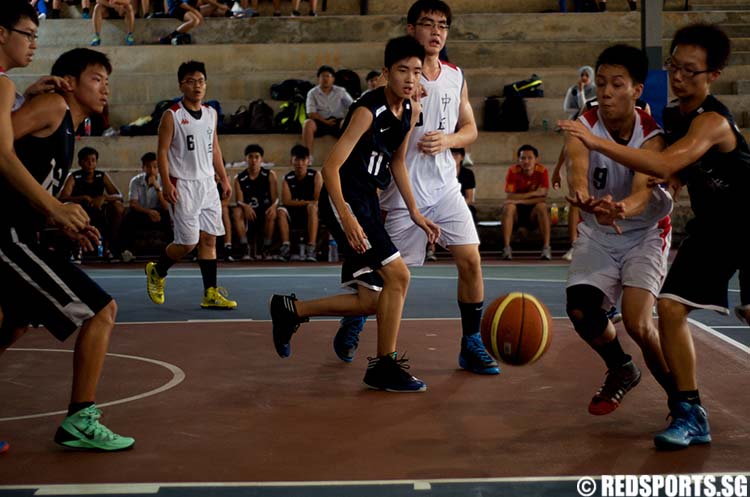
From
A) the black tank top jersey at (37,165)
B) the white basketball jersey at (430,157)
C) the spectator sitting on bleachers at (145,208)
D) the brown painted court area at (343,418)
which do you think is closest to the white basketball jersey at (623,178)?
the brown painted court area at (343,418)

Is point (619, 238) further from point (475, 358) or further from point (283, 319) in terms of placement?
point (283, 319)

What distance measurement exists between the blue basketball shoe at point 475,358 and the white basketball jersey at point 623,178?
55.7 inches

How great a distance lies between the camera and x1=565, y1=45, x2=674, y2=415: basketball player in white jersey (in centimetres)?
512

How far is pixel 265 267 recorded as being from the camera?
13680 mm

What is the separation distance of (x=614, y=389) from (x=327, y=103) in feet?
37.2

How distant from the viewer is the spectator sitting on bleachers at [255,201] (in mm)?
14594

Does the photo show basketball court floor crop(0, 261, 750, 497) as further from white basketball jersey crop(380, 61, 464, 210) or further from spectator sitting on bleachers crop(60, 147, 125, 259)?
spectator sitting on bleachers crop(60, 147, 125, 259)

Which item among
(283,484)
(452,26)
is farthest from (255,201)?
(283,484)

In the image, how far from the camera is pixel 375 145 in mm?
6164

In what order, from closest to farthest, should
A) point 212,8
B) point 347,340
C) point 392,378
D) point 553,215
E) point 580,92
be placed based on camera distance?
point 392,378
point 347,340
point 553,215
point 580,92
point 212,8

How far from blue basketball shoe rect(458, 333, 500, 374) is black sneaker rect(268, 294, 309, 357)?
1016mm

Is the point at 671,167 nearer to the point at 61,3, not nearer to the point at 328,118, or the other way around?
the point at 328,118

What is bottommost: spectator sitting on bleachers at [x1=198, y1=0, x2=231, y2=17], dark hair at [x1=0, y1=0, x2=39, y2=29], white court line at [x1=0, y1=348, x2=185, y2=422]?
white court line at [x1=0, y1=348, x2=185, y2=422]

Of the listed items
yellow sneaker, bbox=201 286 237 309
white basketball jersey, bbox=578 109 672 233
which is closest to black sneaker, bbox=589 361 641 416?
A: white basketball jersey, bbox=578 109 672 233
